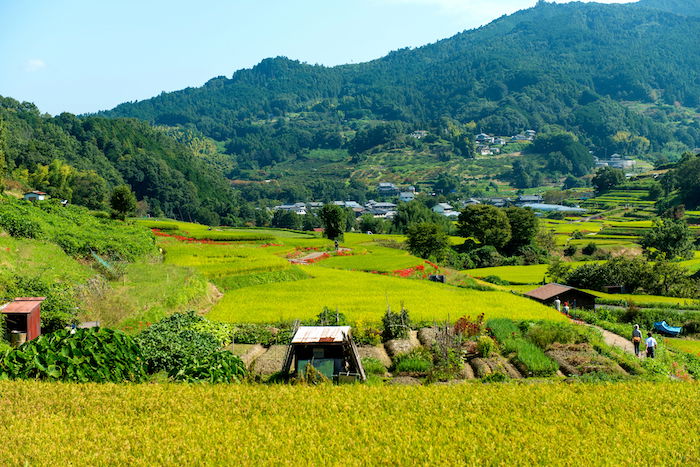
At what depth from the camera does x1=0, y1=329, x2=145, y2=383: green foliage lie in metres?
13.4

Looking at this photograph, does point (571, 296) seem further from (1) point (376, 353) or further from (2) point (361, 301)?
(1) point (376, 353)

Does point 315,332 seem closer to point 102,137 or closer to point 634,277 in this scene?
point 634,277

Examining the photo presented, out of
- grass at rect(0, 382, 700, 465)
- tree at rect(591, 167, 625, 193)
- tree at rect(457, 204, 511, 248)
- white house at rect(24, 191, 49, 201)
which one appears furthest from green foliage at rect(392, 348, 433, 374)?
tree at rect(591, 167, 625, 193)

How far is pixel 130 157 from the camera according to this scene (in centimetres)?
15388

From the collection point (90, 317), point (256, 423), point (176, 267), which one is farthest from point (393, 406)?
point (176, 267)

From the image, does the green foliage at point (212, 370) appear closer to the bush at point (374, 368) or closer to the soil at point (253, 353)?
the bush at point (374, 368)

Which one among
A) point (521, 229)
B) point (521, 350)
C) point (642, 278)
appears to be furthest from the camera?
point (521, 229)

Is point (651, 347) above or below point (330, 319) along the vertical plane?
below

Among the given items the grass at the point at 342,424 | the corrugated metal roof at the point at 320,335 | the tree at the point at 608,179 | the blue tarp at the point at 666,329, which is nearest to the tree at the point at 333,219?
the blue tarp at the point at 666,329

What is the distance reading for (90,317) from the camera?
22.2 metres

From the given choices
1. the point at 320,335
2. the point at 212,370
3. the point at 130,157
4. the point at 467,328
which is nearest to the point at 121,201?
the point at 467,328

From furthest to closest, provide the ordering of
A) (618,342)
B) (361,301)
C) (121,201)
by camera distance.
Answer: (121,201) → (361,301) → (618,342)

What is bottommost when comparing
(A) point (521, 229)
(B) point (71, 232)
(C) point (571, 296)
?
(A) point (521, 229)

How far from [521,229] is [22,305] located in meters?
72.1
